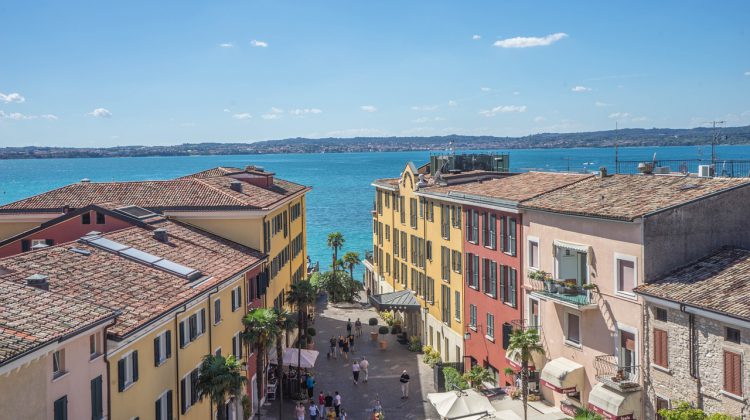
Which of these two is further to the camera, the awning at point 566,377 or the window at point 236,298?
the window at point 236,298

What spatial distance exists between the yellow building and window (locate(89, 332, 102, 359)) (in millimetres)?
26072

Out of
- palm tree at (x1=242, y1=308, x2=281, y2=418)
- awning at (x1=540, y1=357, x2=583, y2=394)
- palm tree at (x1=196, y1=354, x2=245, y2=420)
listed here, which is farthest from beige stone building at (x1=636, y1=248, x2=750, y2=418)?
palm tree at (x1=242, y1=308, x2=281, y2=418)

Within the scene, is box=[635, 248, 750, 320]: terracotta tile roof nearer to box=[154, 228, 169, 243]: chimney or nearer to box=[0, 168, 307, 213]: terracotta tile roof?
box=[154, 228, 169, 243]: chimney

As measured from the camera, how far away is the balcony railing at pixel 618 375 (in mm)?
26422

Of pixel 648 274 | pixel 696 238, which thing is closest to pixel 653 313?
pixel 648 274

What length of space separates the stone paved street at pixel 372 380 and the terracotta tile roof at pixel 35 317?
18.7 m

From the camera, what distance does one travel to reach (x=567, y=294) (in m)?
30.3

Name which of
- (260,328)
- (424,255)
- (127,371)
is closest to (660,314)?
(260,328)

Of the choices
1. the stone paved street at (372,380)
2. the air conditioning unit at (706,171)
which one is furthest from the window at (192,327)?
the air conditioning unit at (706,171)

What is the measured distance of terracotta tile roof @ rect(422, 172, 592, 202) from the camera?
3669 centimetres

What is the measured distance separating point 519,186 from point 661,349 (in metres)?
15.5

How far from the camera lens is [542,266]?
33406 mm

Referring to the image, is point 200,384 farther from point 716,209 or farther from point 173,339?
point 716,209

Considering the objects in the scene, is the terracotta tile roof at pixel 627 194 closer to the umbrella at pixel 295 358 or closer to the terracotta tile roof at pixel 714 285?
the terracotta tile roof at pixel 714 285
